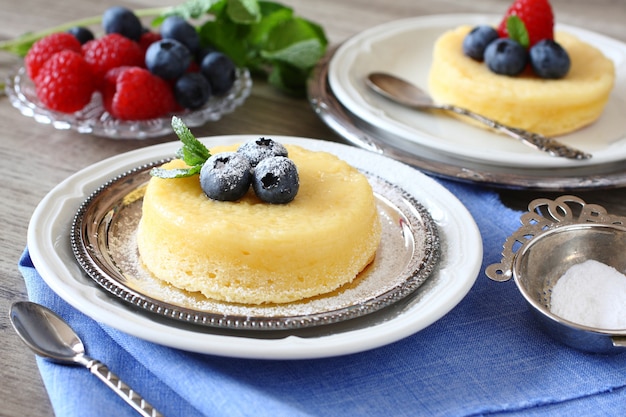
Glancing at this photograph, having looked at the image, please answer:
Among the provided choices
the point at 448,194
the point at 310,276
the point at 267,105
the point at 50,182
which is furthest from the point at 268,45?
the point at 310,276

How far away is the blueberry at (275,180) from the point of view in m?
1.31

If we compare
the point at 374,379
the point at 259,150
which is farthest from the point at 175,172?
the point at 374,379

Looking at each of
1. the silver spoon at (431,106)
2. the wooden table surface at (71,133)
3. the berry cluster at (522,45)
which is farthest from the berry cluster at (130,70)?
the berry cluster at (522,45)

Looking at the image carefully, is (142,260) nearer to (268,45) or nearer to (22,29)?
(268,45)

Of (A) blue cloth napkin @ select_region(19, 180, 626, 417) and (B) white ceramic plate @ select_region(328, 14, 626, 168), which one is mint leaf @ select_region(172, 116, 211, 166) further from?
(B) white ceramic plate @ select_region(328, 14, 626, 168)

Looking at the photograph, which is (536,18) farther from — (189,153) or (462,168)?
(189,153)

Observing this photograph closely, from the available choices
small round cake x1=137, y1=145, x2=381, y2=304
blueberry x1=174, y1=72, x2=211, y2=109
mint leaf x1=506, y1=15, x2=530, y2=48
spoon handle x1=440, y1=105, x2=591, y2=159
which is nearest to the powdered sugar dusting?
small round cake x1=137, y1=145, x2=381, y2=304

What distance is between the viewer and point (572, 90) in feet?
6.77

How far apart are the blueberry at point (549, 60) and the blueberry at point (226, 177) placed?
43.5 inches

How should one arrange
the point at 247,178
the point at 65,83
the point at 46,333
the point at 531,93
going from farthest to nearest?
1. the point at 531,93
2. the point at 65,83
3. the point at 247,178
4. the point at 46,333

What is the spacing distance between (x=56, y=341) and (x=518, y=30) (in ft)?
5.17

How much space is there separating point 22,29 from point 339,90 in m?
1.23

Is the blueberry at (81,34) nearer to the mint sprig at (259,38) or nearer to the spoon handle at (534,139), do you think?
the mint sprig at (259,38)

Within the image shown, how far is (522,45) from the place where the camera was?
217 centimetres
